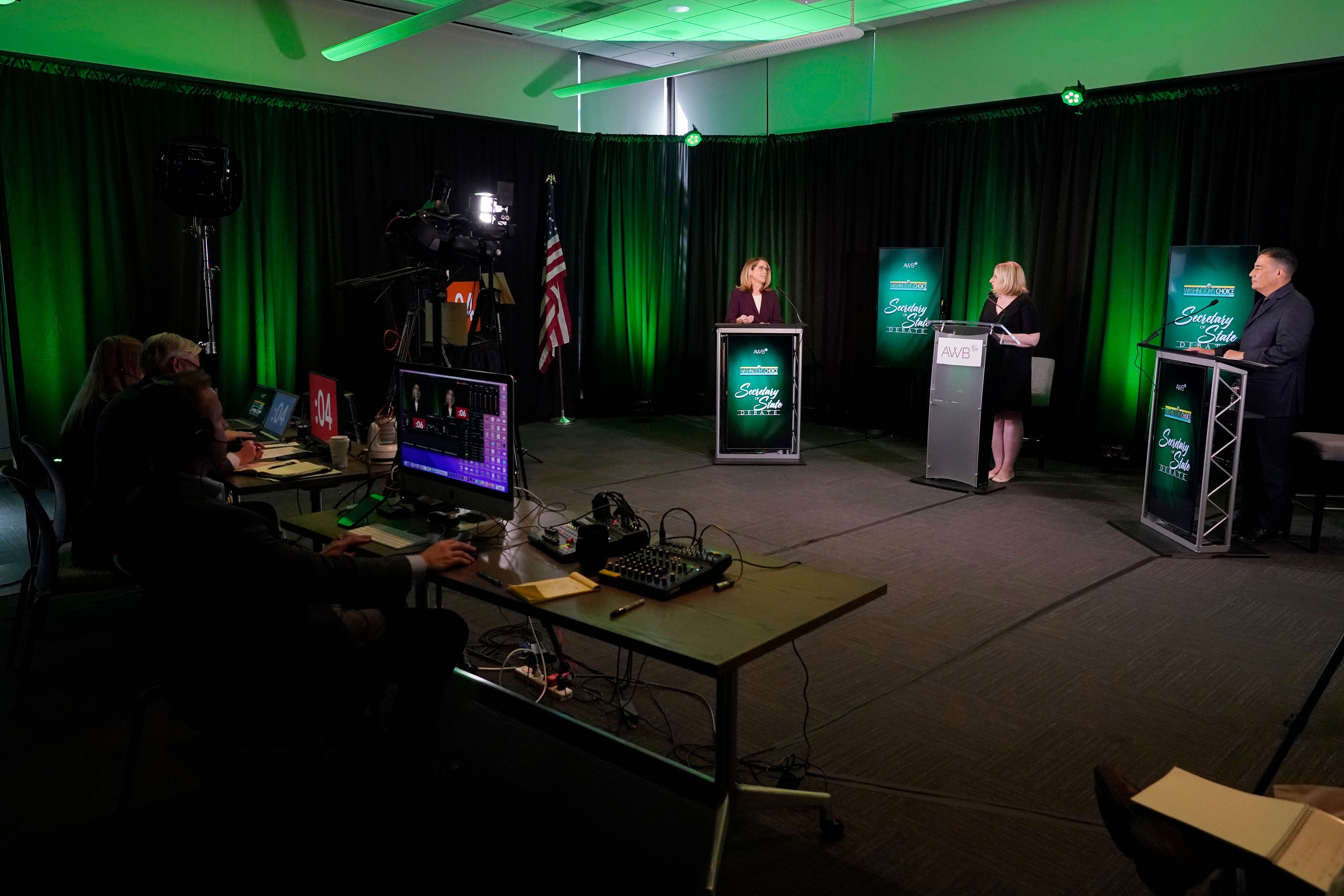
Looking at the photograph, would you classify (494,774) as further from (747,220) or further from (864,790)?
(747,220)

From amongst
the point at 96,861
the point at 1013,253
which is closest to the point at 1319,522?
the point at 1013,253

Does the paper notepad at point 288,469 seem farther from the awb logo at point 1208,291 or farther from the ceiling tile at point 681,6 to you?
the awb logo at point 1208,291

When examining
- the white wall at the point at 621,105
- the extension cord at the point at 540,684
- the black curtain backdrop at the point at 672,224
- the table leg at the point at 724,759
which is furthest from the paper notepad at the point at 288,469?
the white wall at the point at 621,105

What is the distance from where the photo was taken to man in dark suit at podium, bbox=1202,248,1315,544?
5.33 meters

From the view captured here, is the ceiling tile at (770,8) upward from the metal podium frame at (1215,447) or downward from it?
upward

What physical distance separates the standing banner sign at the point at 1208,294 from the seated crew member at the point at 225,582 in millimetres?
5807

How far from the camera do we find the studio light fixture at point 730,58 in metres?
7.30

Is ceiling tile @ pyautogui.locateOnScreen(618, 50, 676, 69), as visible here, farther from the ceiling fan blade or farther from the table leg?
the table leg

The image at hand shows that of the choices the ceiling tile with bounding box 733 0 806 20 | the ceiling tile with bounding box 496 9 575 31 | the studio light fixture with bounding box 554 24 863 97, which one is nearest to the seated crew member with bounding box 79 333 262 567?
the studio light fixture with bounding box 554 24 863 97

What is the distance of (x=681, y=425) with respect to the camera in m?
9.35

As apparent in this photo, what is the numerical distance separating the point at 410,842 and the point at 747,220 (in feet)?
26.6

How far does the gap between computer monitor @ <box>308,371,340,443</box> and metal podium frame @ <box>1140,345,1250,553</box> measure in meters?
4.10

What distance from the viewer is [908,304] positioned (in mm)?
8336

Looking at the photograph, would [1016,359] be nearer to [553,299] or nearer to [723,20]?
[723,20]
